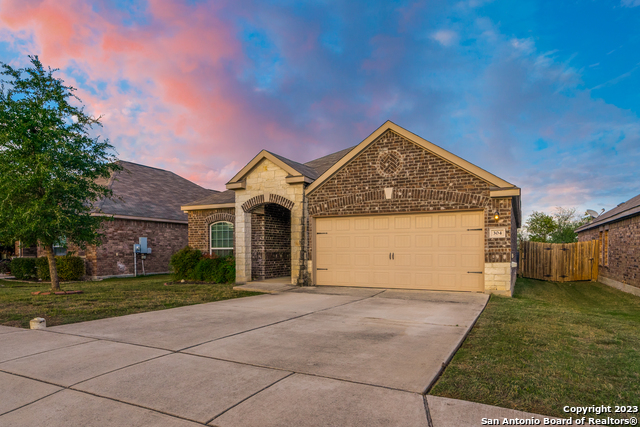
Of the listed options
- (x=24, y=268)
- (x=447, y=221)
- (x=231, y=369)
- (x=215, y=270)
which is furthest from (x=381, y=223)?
(x=24, y=268)

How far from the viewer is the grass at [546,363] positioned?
11.8ft

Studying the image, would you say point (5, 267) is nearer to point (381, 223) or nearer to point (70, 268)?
point (70, 268)

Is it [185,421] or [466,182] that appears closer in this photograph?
[185,421]

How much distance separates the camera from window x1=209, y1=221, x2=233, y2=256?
16.6 metres

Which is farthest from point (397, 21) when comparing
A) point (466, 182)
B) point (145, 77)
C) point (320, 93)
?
point (145, 77)

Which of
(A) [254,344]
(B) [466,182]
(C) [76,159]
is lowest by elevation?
(A) [254,344]

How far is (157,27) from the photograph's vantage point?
459 inches

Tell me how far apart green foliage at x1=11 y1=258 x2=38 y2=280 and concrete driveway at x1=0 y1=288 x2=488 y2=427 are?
1603cm

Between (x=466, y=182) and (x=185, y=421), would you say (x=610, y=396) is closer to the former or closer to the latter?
(x=185, y=421)

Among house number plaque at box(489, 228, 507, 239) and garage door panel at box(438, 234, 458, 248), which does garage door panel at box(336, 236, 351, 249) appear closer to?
garage door panel at box(438, 234, 458, 248)

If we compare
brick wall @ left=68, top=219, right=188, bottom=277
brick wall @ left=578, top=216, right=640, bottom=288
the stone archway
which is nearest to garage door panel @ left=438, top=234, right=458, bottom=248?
the stone archway

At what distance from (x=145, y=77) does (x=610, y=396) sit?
14.2 meters

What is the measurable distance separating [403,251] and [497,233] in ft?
9.26

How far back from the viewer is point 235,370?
4375 mm
